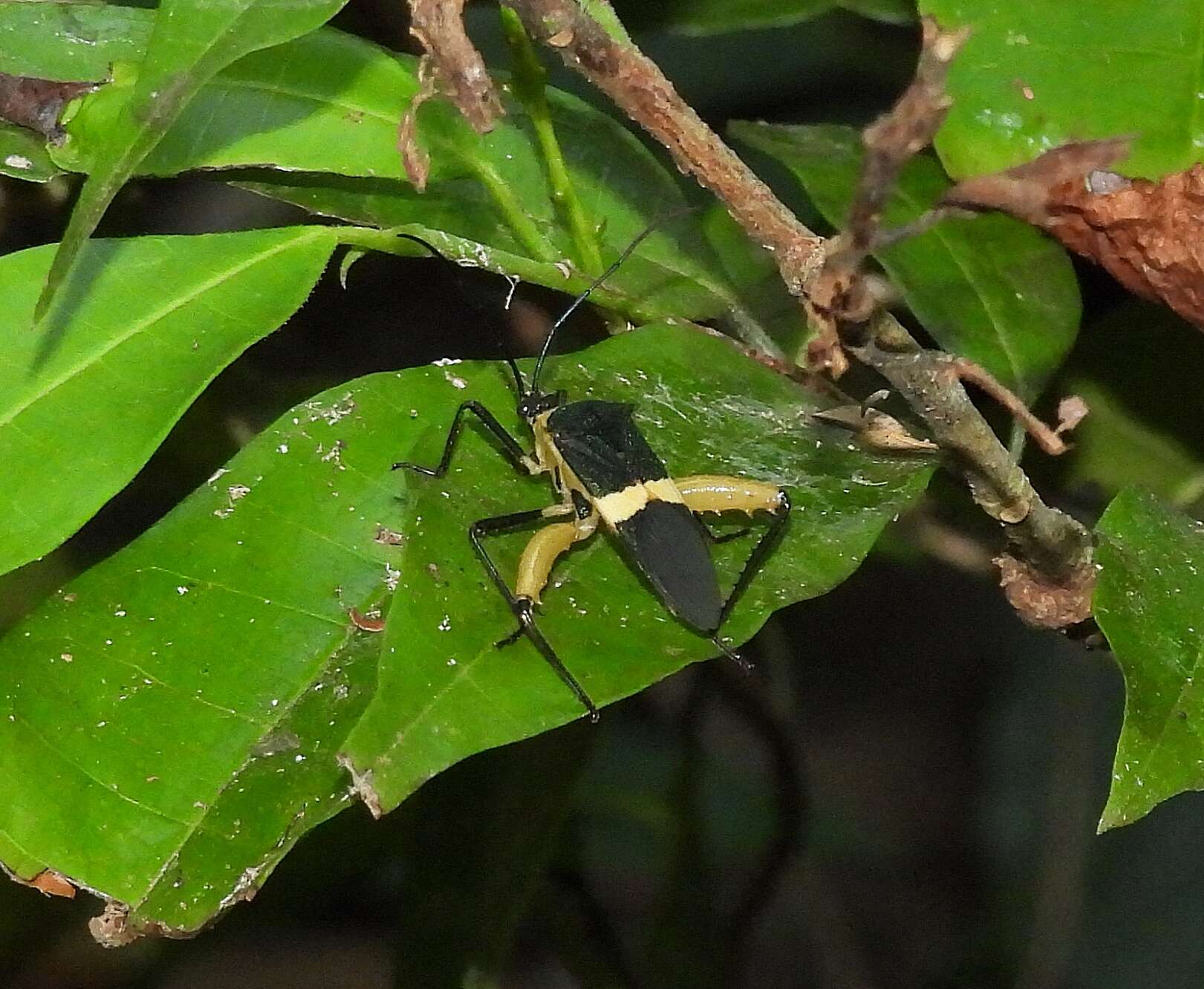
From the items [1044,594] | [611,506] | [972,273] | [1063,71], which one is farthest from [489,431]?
[1063,71]

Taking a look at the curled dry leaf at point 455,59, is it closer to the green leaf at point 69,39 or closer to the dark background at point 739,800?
the green leaf at point 69,39

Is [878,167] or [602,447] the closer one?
[878,167]

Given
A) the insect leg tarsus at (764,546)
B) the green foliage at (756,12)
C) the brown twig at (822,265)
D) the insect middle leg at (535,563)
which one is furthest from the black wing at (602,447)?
the green foliage at (756,12)

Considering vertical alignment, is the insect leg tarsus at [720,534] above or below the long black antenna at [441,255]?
below

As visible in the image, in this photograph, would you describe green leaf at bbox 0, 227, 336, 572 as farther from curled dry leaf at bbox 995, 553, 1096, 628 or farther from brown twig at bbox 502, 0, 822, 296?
curled dry leaf at bbox 995, 553, 1096, 628

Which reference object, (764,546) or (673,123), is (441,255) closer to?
(673,123)

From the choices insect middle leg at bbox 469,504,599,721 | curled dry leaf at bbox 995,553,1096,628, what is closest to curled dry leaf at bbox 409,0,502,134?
insect middle leg at bbox 469,504,599,721
